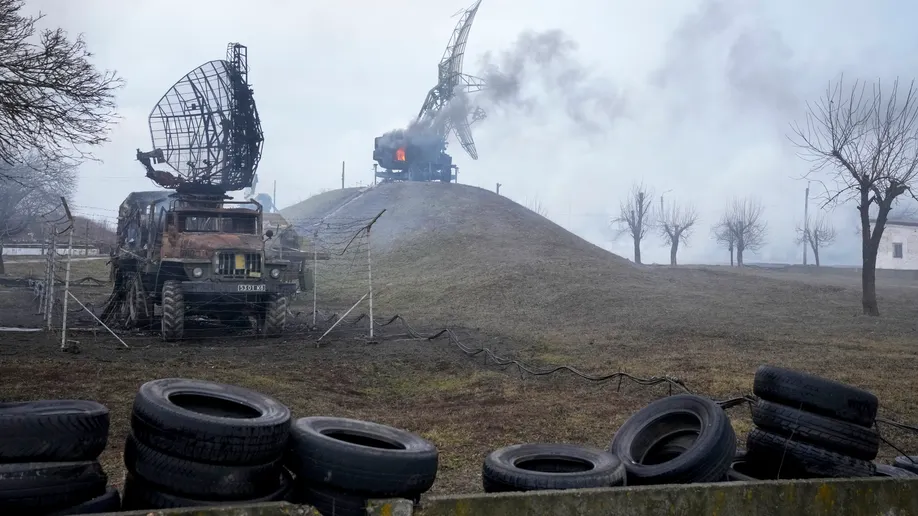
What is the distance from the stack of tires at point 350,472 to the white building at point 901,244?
69.4 metres

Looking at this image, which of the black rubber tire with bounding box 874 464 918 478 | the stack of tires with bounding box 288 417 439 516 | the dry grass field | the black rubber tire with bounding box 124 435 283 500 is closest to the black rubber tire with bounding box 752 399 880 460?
the black rubber tire with bounding box 874 464 918 478

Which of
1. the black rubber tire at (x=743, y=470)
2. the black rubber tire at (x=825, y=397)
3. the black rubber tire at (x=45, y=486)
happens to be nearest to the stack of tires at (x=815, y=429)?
the black rubber tire at (x=825, y=397)

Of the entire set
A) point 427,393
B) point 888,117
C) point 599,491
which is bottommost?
point 427,393

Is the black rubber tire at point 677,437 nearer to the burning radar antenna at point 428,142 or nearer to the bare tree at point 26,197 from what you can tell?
the bare tree at point 26,197

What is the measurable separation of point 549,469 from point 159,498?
255cm

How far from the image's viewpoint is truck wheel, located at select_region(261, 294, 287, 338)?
15.6m

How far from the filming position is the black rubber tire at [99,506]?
3660 mm

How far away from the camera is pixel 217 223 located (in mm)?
16422

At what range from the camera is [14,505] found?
3.47 metres

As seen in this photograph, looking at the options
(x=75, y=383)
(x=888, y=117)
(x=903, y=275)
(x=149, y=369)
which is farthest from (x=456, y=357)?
(x=903, y=275)

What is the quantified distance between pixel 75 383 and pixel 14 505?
21.2 ft

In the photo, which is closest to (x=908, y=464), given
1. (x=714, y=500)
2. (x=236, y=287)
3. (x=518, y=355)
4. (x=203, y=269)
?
(x=714, y=500)

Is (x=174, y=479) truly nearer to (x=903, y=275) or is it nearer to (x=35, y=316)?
(x=35, y=316)

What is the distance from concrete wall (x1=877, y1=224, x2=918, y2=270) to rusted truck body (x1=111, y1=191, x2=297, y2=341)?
204 ft
